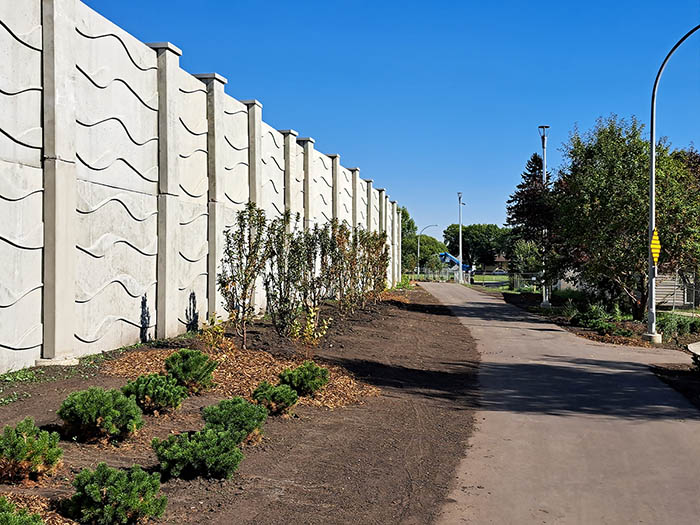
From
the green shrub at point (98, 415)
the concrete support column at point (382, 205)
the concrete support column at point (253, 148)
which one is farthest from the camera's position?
the concrete support column at point (382, 205)

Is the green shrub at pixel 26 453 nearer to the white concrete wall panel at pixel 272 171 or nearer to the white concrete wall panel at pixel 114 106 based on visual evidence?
the white concrete wall panel at pixel 114 106

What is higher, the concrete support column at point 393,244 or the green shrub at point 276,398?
the concrete support column at point 393,244

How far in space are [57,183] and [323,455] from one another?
5.57 metres

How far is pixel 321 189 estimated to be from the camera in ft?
83.8

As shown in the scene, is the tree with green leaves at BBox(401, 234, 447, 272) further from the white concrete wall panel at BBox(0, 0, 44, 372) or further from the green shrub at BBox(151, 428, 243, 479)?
the green shrub at BBox(151, 428, 243, 479)

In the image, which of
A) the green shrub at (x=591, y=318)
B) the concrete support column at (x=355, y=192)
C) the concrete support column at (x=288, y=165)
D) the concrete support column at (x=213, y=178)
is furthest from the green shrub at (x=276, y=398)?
the concrete support column at (x=355, y=192)

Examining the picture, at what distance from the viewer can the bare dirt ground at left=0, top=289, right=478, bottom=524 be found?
497 centimetres

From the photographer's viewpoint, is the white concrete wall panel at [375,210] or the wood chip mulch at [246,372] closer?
the wood chip mulch at [246,372]

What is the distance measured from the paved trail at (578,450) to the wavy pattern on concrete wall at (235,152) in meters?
7.56

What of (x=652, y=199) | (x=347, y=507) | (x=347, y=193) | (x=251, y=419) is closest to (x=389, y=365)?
(x=251, y=419)

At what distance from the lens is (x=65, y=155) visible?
9.34m

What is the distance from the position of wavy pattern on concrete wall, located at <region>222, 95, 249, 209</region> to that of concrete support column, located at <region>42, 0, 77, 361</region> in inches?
243

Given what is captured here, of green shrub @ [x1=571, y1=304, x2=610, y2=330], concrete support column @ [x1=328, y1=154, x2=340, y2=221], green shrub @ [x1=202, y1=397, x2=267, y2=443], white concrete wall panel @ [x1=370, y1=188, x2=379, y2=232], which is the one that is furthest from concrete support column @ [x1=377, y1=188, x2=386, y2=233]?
green shrub @ [x1=202, y1=397, x2=267, y2=443]

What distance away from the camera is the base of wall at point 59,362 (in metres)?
9.00
